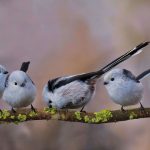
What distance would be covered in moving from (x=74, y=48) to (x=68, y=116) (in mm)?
826

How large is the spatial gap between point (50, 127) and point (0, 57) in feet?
0.93

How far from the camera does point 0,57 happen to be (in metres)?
1.78

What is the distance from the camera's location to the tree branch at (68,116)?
3.24 ft

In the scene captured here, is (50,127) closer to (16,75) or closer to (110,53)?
(110,53)

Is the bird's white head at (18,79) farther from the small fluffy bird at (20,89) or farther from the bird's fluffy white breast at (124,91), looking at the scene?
the bird's fluffy white breast at (124,91)

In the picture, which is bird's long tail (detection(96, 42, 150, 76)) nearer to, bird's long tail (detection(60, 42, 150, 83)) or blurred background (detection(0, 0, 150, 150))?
bird's long tail (detection(60, 42, 150, 83))

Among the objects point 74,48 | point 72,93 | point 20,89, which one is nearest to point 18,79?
point 20,89

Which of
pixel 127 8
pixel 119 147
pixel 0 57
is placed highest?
pixel 127 8

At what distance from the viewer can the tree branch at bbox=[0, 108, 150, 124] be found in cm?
99

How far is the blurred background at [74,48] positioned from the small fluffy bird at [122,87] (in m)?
0.71

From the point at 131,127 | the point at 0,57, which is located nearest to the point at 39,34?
the point at 0,57

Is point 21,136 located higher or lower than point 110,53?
lower

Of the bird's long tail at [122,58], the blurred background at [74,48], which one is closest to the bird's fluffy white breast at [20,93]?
the bird's long tail at [122,58]

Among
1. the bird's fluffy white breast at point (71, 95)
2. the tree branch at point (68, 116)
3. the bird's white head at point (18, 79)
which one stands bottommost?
the tree branch at point (68, 116)
